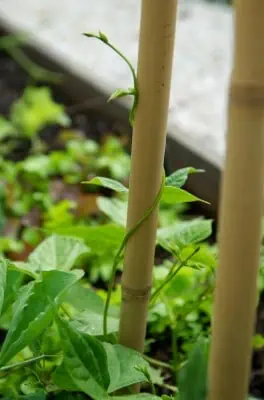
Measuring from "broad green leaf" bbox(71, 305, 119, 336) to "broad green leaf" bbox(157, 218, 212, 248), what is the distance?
0.10 meters

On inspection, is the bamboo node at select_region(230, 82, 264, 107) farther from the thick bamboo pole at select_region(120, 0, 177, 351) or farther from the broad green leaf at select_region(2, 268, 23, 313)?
the broad green leaf at select_region(2, 268, 23, 313)

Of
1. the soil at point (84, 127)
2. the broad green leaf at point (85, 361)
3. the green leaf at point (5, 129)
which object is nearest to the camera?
the broad green leaf at point (85, 361)

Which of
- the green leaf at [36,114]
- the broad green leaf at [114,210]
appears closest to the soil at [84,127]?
the green leaf at [36,114]

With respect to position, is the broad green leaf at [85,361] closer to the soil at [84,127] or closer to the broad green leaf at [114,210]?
the broad green leaf at [114,210]

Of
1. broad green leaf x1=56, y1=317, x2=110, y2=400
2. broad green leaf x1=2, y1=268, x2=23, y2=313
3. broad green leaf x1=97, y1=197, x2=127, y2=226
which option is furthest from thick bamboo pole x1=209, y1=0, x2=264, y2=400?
broad green leaf x1=97, y1=197, x2=127, y2=226

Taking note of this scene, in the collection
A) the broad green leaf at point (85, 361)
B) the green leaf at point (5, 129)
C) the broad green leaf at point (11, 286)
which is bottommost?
the broad green leaf at point (85, 361)

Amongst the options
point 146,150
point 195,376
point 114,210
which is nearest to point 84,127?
point 114,210

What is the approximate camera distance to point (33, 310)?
65 cm

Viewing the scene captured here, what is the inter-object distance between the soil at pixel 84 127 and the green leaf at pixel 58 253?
27 cm

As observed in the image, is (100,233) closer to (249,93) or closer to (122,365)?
(122,365)

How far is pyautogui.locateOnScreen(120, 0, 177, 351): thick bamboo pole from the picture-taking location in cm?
60

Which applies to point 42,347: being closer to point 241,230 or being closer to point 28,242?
point 241,230

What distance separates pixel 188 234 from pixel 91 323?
5.2 inches

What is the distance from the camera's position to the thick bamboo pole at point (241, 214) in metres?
0.45
